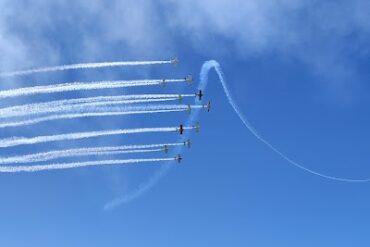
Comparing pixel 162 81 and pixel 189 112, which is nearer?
pixel 162 81

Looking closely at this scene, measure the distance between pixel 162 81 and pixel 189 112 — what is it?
12.8 meters

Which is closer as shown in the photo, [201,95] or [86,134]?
Answer: [86,134]

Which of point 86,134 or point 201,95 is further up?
point 201,95

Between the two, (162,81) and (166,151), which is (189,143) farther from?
(162,81)

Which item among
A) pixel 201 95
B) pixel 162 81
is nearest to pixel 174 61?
pixel 162 81

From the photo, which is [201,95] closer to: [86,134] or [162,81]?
[162,81]

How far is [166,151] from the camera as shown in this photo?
15250 cm

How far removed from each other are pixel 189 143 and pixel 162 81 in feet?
70.5

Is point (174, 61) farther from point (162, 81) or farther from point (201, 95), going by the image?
point (201, 95)

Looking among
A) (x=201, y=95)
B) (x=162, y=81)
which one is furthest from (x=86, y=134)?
(x=201, y=95)

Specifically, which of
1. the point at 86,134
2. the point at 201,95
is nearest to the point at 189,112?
the point at 201,95

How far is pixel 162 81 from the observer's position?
474ft

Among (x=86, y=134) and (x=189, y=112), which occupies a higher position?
(x=189, y=112)

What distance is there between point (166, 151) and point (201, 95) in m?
14.0
